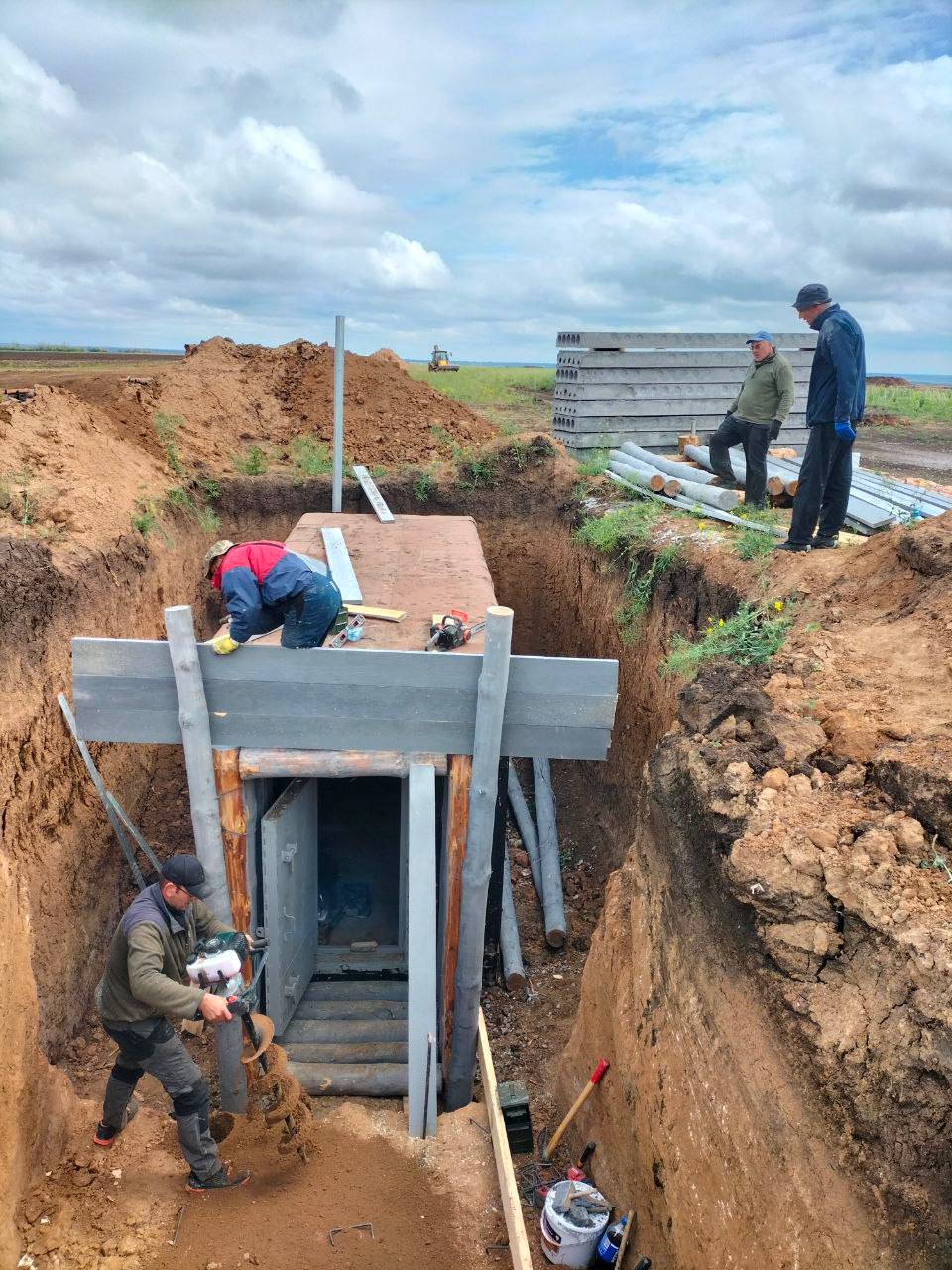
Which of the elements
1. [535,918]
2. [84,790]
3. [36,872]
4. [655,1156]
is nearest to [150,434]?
[84,790]

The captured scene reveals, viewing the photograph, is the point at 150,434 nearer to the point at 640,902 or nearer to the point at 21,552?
the point at 21,552

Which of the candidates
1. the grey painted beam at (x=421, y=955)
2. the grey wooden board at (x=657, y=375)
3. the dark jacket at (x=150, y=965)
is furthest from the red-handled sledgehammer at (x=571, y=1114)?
the grey wooden board at (x=657, y=375)

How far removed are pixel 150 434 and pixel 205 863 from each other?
7.09 metres

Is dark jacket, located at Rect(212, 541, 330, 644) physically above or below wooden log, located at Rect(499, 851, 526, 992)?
above

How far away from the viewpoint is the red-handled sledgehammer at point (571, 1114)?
15.4ft

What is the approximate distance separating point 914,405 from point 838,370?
1922cm

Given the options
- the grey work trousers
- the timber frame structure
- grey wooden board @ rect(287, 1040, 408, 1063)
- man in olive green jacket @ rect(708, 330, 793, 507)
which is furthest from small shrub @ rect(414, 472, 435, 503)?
the grey work trousers

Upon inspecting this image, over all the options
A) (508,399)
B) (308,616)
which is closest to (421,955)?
(308,616)

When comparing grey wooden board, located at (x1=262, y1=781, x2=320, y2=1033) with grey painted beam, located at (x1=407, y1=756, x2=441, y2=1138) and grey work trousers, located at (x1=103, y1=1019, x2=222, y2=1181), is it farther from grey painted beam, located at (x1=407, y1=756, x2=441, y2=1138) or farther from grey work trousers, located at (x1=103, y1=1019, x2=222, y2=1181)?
grey work trousers, located at (x1=103, y1=1019, x2=222, y2=1181)

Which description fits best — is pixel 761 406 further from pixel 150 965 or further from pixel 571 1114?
pixel 150 965

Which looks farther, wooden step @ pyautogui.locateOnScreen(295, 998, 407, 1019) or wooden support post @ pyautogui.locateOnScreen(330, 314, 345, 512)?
wooden support post @ pyautogui.locateOnScreen(330, 314, 345, 512)

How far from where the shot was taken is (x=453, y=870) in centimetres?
562

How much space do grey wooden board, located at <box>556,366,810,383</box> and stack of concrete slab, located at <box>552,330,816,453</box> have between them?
0.5 inches

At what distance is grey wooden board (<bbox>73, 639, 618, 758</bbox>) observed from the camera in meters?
5.02
